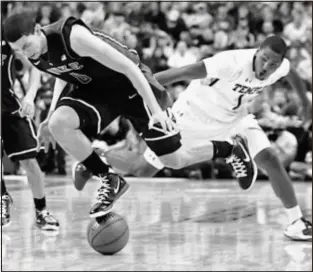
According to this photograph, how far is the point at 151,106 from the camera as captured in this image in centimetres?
399

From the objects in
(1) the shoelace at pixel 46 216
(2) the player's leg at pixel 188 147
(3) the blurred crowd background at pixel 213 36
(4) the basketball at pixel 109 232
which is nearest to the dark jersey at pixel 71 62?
(2) the player's leg at pixel 188 147

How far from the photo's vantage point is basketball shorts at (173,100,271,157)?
6.63m

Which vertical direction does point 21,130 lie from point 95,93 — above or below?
below

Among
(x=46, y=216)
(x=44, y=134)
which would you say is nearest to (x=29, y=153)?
(x=46, y=216)

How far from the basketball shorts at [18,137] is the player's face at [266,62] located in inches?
65.5

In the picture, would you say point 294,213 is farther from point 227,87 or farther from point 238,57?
point 238,57

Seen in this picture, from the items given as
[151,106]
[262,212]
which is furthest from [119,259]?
[262,212]

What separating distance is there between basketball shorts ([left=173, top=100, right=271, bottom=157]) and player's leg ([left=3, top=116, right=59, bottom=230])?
1.20 meters

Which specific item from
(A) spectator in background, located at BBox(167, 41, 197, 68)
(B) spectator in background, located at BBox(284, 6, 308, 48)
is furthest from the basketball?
(B) spectator in background, located at BBox(284, 6, 308, 48)

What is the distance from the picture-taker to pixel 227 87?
6512 mm

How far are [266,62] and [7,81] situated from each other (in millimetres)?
1738

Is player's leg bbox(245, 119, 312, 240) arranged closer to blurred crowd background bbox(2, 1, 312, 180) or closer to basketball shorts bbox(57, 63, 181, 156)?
basketball shorts bbox(57, 63, 181, 156)

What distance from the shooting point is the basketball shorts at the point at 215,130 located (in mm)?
6633

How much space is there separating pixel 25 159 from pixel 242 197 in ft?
15.1
